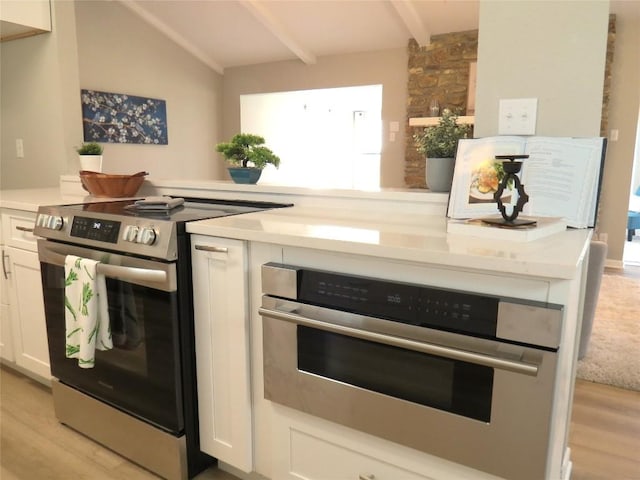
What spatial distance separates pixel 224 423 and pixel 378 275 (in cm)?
77

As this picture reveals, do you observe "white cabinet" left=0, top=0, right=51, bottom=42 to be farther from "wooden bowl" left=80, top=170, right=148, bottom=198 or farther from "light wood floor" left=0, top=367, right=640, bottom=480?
"light wood floor" left=0, top=367, right=640, bottom=480

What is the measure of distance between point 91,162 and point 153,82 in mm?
3616

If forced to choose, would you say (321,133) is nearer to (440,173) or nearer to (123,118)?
(123,118)

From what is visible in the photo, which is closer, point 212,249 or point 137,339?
point 212,249

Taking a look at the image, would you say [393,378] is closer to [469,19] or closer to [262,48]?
[469,19]

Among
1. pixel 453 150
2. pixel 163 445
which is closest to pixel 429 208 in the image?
pixel 453 150

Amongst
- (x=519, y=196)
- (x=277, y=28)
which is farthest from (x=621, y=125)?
(x=519, y=196)

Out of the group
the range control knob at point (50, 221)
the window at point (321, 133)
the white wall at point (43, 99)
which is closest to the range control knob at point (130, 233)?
the range control knob at point (50, 221)

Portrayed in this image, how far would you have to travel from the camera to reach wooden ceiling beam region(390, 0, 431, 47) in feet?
14.9

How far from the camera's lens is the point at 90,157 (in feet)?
8.58

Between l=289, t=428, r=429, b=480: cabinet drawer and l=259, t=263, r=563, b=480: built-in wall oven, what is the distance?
10 centimetres

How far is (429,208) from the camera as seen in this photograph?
1.77m

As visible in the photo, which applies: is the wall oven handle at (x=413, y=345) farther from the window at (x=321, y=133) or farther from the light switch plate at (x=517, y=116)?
the window at (x=321, y=133)

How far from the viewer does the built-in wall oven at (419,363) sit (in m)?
1.08
